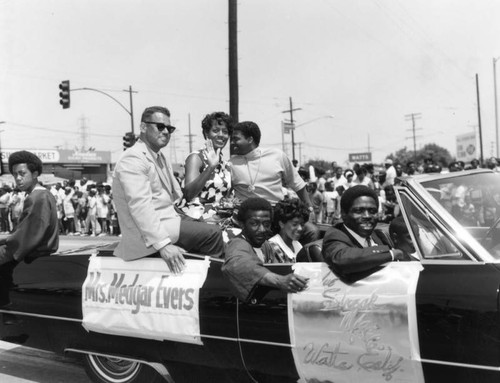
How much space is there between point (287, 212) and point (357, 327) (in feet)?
4.45

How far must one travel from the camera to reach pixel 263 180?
4219 mm

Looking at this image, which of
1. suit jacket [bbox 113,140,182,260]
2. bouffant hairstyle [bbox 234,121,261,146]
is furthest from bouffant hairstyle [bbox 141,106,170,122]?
bouffant hairstyle [bbox 234,121,261,146]

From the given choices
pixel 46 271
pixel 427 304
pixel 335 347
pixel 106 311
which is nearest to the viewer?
pixel 427 304

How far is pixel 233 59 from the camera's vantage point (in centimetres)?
1273

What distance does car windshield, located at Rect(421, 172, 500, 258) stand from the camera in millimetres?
2656

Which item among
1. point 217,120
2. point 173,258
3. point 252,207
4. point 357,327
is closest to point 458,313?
point 357,327

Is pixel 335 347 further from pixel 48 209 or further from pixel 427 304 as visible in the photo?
pixel 48 209

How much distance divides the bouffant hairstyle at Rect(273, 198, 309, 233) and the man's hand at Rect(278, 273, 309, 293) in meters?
1.08

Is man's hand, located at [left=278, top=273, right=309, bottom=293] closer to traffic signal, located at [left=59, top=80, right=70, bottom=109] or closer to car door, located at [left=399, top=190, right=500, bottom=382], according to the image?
car door, located at [left=399, top=190, right=500, bottom=382]

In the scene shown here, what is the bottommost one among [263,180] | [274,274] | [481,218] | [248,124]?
[274,274]

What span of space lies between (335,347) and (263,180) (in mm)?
1837

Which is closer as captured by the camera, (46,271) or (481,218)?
(481,218)

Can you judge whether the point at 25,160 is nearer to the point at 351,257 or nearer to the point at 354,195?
the point at 354,195

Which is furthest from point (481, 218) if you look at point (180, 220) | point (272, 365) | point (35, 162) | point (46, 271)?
point (35, 162)
